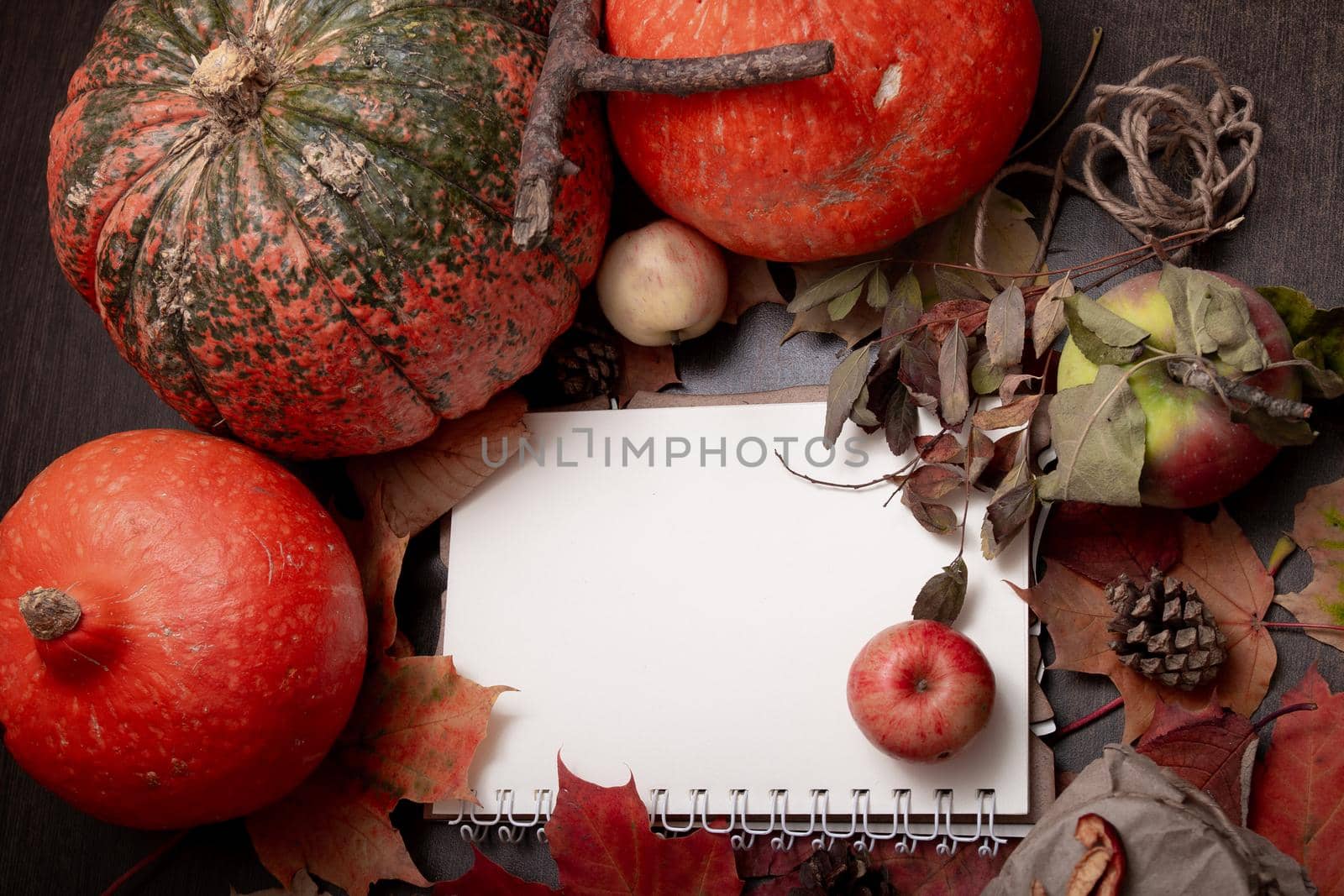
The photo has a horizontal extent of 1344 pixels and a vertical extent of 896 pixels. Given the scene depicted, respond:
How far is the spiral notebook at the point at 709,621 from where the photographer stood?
1.11 metres

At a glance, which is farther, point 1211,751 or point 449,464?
point 449,464

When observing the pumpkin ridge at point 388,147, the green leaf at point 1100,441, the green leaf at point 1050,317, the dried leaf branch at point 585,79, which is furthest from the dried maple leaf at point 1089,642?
the pumpkin ridge at point 388,147

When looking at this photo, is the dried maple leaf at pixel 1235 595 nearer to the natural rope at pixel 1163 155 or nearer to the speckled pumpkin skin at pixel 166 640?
the natural rope at pixel 1163 155

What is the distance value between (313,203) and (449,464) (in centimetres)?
36

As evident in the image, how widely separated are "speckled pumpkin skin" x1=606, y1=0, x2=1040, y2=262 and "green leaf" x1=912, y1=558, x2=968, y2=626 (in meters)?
0.36

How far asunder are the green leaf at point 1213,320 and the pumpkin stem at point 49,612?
1048mm

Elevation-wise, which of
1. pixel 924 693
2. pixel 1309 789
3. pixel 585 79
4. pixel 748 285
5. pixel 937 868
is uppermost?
pixel 585 79

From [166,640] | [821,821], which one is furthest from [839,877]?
[166,640]

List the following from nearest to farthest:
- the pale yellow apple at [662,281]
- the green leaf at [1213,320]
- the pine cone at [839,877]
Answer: the green leaf at [1213,320], the pine cone at [839,877], the pale yellow apple at [662,281]

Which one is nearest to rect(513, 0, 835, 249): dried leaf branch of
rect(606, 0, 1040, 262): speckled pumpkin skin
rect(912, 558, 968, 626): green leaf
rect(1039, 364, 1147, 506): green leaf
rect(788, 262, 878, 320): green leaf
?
rect(606, 0, 1040, 262): speckled pumpkin skin

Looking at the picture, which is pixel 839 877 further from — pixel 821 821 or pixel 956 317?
pixel 956 317

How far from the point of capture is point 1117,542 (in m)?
1.10

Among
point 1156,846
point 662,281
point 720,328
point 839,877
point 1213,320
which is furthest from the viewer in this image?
point 720,328

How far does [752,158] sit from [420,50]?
0.34 meters
